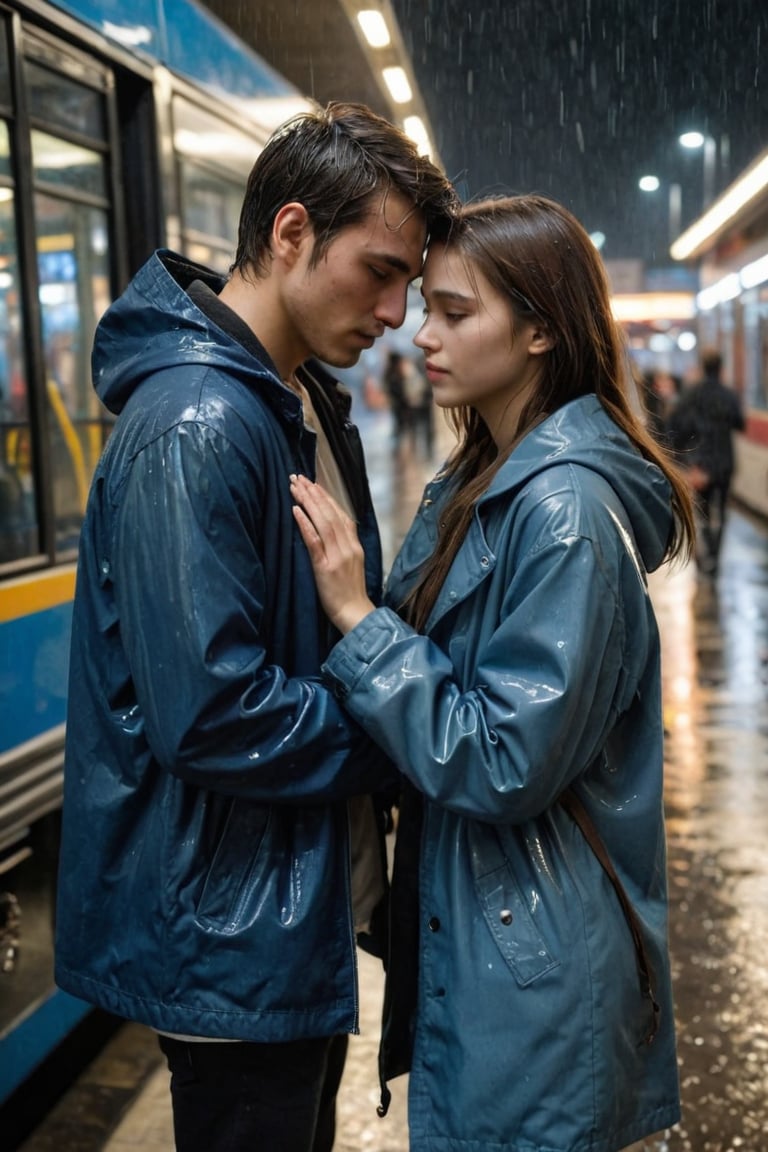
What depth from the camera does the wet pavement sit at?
330cm

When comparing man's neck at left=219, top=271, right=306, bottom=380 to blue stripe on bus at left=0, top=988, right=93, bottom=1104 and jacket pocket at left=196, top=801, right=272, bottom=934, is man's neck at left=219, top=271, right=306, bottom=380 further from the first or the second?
blue stripe on bus at left=0, top=988, right=93, bottom=1104

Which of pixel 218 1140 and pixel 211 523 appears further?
pixel 218 1140

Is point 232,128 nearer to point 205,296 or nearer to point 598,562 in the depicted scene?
point 205,296

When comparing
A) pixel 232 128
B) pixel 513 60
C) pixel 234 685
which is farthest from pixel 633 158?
pixel 234 685

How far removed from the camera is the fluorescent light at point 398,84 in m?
7.57

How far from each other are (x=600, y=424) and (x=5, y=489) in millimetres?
1877

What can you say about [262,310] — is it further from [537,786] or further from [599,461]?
[537,786]

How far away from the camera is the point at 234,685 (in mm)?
Result: 1654

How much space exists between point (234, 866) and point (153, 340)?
768 millimetres

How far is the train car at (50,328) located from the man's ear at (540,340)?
5.45 ft

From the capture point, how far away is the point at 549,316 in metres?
1.88

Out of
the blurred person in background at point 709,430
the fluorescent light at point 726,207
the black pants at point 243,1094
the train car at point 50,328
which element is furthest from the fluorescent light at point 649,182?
the black pants at point 243,1094

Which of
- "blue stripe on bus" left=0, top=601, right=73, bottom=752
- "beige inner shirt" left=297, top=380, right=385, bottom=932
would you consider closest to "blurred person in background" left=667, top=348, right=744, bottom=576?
"blue stripe on bus" left=0, top=601, right=73, bottom=752

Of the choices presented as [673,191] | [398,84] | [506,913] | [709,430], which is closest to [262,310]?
[506,913]
